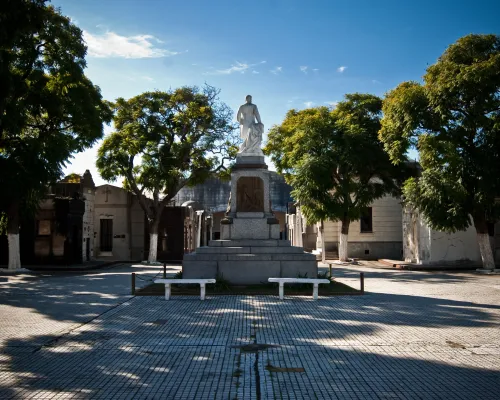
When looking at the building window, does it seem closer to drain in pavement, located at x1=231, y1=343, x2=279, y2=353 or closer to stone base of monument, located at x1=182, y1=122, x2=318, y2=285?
stone base of monument, located at x1=182, y1=122, x2=318, y2=285

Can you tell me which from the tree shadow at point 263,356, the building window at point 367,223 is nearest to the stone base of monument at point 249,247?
the tree shadow at point 263,356

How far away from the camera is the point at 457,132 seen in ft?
70.0

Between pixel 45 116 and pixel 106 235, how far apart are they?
496 inches

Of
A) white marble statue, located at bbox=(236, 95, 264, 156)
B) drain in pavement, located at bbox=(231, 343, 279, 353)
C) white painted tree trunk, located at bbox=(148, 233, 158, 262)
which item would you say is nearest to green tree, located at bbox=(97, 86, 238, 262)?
white painted tree trunk, located at bbox=(148, 233, 158, 262)

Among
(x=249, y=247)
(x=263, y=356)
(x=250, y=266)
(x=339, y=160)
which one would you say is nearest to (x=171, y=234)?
(x=339, y=160)

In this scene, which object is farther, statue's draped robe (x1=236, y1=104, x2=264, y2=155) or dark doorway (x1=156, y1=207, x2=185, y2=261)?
dark doorway (x1=156, y1=207, x2=185, y2=261)

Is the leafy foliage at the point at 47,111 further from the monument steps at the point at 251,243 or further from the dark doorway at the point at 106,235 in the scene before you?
the dark doorway at the point at 106,235

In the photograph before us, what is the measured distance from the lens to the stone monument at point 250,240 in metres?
14.8

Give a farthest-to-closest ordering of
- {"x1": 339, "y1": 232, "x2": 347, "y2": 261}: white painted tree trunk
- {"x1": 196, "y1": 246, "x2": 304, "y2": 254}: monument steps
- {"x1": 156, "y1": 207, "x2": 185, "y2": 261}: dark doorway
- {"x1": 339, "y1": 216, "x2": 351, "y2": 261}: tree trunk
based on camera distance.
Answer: {"x1": 156, "y1": 207, "x2": 185, "y2": 261}: dark doorway
{"x1": 339, "y1": 232, "x2": 347, "y2": 261}: white painted tree trunk
{"x1": 339, "y1": 216, "x2": 351, "y2": 261}: tree trunk
{"x1": 196, "y1": 246, "x2": 304, "y2": 254}: monument steps

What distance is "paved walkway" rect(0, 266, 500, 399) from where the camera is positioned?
556 cm

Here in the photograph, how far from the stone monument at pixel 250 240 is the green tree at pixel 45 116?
810 centimetres

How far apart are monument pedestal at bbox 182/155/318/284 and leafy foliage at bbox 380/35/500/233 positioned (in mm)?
8917

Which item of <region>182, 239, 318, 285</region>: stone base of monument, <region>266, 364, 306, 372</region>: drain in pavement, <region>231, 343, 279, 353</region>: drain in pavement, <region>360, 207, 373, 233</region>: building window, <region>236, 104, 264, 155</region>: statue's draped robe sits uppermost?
<region>236, 104, 264, 155</region>: statue's draped robe

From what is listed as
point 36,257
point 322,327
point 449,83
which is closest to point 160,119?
point 36,257
